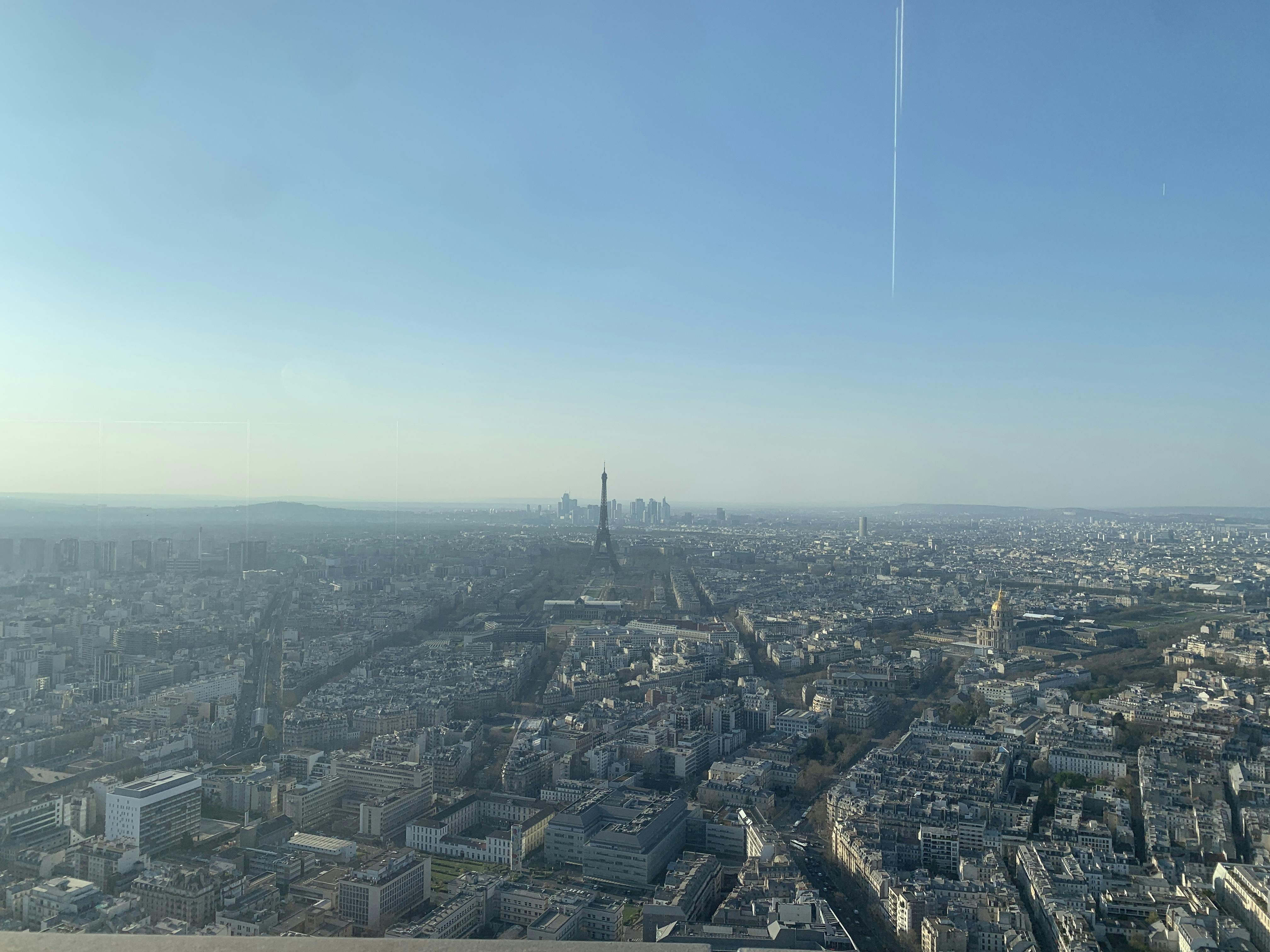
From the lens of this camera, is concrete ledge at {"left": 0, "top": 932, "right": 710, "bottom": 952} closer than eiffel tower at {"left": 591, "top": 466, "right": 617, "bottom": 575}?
Yes

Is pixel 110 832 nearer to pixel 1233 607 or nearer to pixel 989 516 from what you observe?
pixel 1233 607

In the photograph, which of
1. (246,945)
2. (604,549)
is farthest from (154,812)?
(604,549)

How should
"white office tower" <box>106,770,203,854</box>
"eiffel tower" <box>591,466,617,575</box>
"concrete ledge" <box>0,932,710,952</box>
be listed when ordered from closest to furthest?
1. "concrete ledge" <box>0,932,710,952</box>
2. "white office tower" <box>106,770,203,854</box>
3. "eiffel tower" <box>591,466,617,575</box>

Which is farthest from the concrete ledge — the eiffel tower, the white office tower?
the eiffel tower

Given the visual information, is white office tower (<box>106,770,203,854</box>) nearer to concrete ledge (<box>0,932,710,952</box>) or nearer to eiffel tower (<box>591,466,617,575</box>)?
concrete ledge (<box>0,932,710,952</box>)

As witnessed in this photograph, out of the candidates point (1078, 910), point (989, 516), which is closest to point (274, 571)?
point (1078, 910)

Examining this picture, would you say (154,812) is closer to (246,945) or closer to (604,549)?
(246,945)

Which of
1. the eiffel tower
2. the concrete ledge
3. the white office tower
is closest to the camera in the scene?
the concrete ledge

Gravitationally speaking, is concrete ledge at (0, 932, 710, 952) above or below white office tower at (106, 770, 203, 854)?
above
